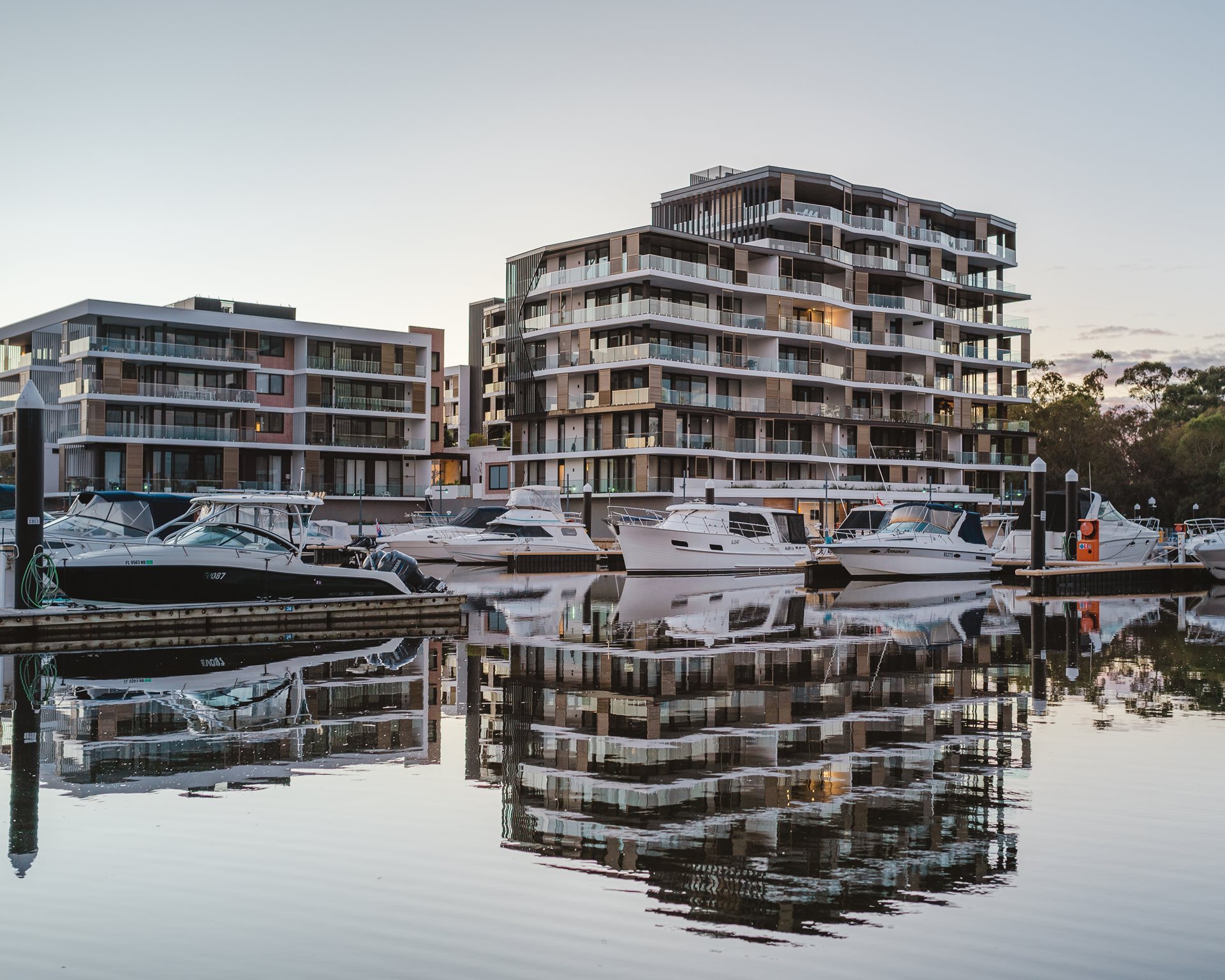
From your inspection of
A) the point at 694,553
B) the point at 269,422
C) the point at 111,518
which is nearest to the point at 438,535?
the point at 694,553

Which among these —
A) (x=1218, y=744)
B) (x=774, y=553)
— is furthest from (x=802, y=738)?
(x=774, y=553)

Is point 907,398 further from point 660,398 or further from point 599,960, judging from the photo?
point 599,960

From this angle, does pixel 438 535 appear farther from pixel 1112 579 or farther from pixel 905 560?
pixel 1112 579

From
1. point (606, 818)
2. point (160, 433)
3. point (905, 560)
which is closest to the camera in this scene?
point (606, 818)

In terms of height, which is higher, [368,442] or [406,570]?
[368,442]

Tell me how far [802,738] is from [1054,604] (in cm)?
2665

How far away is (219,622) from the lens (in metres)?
25.2

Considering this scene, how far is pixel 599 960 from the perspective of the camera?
24.5 ft

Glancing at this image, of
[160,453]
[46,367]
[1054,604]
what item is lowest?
[1054,604]

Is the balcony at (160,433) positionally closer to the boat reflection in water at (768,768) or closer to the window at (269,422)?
the window at (269,422)

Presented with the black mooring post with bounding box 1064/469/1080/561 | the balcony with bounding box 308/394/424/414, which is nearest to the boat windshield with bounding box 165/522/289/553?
the black mooring post with bounding box 1064/469/1080/561

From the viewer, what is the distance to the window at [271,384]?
75312mm

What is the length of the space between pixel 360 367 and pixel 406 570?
51080 millimetres

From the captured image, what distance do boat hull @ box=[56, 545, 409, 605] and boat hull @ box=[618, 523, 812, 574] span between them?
73.4 feet
